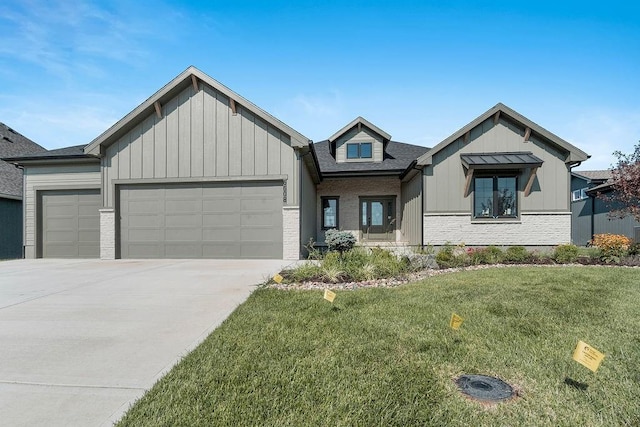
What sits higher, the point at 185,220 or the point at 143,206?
the point at 143,206

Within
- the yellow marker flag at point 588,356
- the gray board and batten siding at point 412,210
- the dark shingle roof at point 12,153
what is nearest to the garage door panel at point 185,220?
the dark shingle roof at point 12,153

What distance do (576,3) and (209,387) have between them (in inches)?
511

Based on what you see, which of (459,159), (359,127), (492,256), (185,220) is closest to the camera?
(492,256)

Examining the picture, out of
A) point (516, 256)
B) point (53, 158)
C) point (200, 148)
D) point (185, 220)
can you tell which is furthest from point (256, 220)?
point (516, 256)

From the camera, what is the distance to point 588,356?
2.43 meters

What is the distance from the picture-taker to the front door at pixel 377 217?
53.7ft

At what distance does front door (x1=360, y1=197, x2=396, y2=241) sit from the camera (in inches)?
644

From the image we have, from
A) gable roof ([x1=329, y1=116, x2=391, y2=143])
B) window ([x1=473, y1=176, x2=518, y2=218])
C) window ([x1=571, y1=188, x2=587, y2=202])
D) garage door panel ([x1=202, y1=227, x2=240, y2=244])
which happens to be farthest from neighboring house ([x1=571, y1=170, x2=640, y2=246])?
garage door panel ([x1=202, y1=227, x2=240, y2=244])

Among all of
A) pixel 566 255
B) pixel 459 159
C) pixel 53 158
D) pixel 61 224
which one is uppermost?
pixel 459 159

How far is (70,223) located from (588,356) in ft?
50.0

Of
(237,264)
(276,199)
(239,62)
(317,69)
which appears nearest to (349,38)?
(317,69)

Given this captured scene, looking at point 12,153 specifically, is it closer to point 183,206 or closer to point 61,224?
point 61,224

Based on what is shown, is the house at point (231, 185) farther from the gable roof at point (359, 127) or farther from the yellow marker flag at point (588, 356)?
the yellow marker flag at point (588, 356)

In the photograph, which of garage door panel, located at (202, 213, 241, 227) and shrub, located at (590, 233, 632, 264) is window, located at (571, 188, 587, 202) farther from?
garage door panel, located at (202, 213, 241, 227)
